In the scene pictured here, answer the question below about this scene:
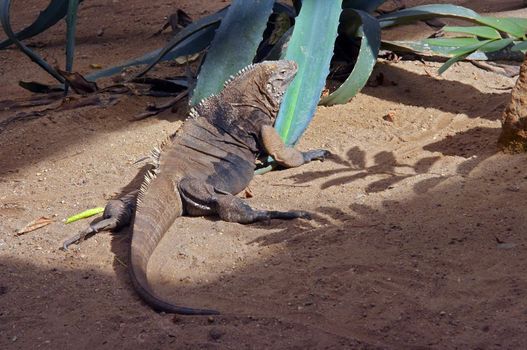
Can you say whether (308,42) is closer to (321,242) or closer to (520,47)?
(520,47)

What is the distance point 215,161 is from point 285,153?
47cm

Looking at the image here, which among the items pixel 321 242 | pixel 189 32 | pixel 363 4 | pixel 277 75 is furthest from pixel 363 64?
pixel 321 242

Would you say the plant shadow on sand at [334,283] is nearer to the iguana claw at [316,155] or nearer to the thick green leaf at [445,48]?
the iguana claw at [316,155]

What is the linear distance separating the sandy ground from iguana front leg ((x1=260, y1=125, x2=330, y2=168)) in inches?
2.9

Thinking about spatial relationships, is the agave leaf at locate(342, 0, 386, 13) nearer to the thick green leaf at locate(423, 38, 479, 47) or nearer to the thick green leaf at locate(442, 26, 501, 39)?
the thick green leaf at locate(423, 38, 479, 47)

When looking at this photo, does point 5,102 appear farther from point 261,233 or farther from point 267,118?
point 261,233

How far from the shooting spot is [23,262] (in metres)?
5.10

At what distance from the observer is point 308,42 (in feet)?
21.5

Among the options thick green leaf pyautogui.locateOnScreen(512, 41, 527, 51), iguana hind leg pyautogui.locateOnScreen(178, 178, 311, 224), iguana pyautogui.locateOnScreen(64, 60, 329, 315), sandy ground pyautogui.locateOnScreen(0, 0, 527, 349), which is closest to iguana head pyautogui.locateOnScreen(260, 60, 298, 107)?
iguana pyautogui.locateOnScreen(64, 60, 329, 315)

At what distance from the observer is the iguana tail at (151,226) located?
433 cm

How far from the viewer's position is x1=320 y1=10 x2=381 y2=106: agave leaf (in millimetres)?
6711

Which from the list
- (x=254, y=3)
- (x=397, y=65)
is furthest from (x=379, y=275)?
(x=397, y=65)

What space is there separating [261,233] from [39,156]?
2.30 meters

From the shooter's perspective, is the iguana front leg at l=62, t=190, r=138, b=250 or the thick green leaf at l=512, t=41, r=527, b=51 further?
the thick green leaf at l=512, t=41, r=527, b=51
